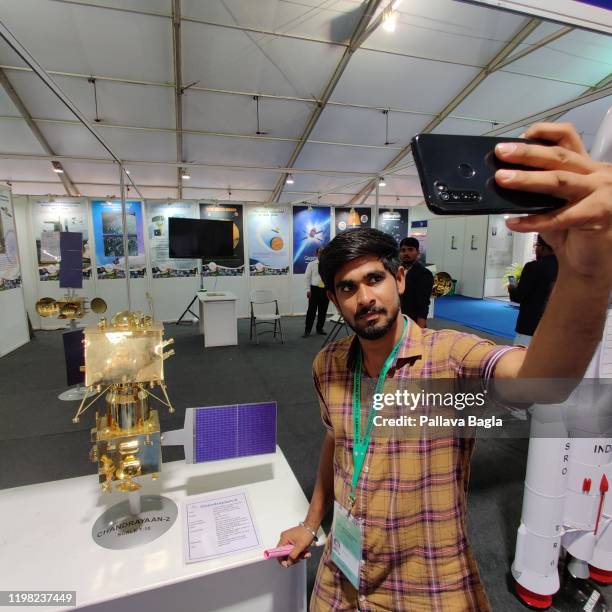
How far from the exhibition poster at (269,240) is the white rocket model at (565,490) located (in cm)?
677

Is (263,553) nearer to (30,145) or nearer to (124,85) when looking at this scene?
(124,85)

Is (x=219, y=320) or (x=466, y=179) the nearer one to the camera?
(x=466, y=179)

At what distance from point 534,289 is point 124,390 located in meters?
2.72

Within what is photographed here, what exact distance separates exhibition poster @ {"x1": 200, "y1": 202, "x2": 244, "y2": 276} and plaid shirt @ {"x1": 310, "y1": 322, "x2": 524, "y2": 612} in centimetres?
688

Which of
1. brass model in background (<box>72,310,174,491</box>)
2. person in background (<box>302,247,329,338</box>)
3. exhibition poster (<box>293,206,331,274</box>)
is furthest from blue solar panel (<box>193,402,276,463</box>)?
exhibition poster (<box>293,206,331,274</box>)

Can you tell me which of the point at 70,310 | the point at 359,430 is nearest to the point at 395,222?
the point at 70,310

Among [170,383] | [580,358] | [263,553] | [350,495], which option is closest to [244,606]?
[263,553]

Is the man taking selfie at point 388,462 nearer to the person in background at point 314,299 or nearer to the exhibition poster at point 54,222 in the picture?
the person in background at point 314,299

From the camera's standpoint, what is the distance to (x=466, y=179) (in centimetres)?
39

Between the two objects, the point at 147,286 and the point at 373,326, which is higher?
the point at 373,326

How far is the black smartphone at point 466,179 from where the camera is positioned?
1.21 ft

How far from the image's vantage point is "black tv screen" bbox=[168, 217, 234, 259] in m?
5.84

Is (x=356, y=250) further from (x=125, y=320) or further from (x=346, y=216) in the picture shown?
(x=346, y=216)

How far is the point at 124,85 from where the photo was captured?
5.09m
